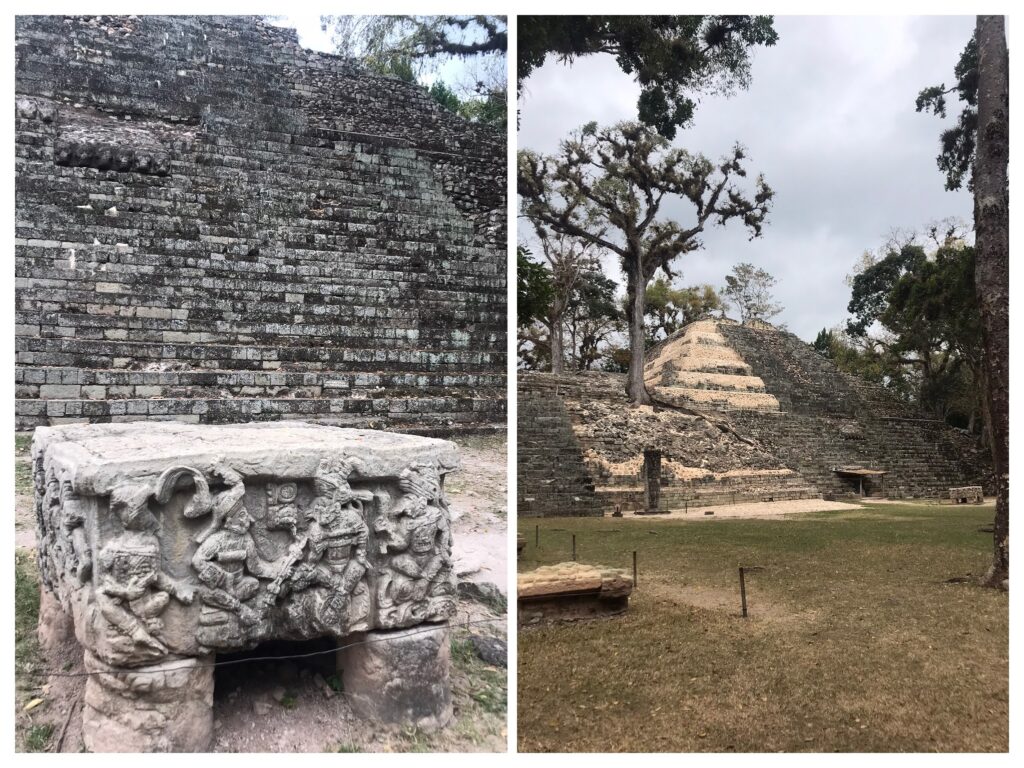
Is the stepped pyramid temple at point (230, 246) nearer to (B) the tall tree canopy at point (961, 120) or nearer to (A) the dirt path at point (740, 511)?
(A) the dirt path at point (740, 511)

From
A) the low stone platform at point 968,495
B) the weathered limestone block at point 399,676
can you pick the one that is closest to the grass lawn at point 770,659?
the weathered limestone block at point 399,676

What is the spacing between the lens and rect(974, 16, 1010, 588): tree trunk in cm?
374

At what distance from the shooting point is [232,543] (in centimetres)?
221

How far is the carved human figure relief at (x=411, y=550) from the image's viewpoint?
2.46 m

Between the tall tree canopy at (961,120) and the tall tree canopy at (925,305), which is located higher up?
the tall tree canopy at (961,120)

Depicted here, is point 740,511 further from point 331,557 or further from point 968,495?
point 331,557

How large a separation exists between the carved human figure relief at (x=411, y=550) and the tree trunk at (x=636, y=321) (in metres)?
3.09

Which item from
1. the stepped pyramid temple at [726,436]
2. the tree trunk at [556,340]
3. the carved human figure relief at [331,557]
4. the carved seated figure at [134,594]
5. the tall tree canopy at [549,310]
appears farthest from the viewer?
the stepped pyramid temple at [726,436]

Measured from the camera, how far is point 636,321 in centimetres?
560

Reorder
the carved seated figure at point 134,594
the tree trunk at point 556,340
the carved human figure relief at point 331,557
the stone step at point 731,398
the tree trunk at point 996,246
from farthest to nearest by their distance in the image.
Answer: the stone step at point 731,398
the tree trunk at point 556,340
the tree trunk at point 996,246
the carved human figure relief at point 331,557
the carved seated figure at point 134,594

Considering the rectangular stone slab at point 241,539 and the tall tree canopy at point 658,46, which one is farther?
the tall tree canopy at point 658,46

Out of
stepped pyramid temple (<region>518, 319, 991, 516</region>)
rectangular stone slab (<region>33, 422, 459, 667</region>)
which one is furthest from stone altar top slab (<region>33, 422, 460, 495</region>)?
stepped pyramid temple (<region>518, 319, 991, 516</region>)
